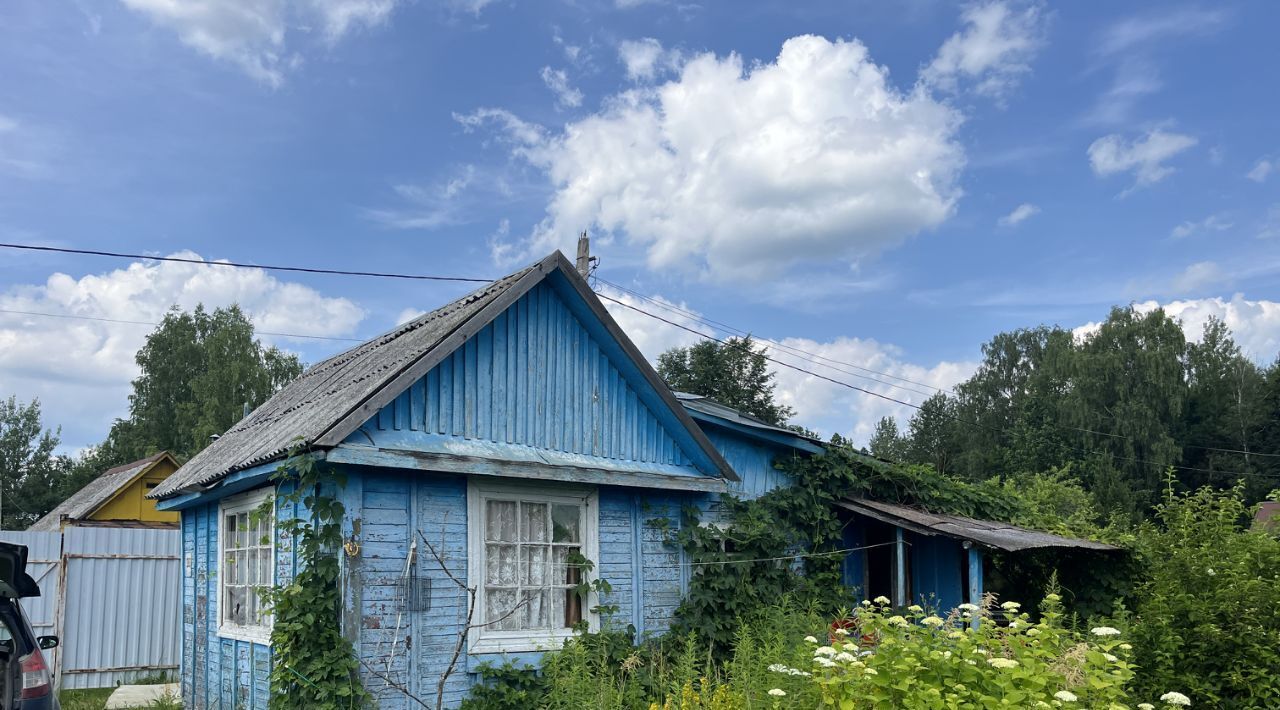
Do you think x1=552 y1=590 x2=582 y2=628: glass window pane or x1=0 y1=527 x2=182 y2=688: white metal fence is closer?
x1=552 y1=590 x2=582 y2=628: glass window pane

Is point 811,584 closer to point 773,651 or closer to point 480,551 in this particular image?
point 773,651

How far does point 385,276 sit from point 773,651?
325 inches

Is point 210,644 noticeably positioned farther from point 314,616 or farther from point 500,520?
point 500,520

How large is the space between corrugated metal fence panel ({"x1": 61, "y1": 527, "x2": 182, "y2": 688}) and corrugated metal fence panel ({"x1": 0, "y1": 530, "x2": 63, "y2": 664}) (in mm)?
174

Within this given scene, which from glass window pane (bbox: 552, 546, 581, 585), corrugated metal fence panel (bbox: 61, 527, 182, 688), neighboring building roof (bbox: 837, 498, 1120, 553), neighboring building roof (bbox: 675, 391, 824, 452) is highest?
neighboring building roof (bbox: 675, 391, 824, 452)

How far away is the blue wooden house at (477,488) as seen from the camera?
7.90 metres

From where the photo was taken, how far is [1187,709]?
8133 millimetres

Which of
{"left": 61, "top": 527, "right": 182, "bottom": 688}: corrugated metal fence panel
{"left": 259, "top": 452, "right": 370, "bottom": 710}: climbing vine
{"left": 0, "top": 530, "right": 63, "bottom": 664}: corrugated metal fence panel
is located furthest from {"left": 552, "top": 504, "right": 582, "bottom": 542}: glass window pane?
{"left": 0, "top": 530, "right": 63, "bottom": 664}: corrugated metal fence panel

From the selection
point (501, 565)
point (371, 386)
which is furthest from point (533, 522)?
Answer: point (371, 386)

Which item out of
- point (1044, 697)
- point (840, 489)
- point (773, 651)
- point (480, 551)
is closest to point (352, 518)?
point (480, 551)

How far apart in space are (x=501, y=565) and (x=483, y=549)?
30 centimetres

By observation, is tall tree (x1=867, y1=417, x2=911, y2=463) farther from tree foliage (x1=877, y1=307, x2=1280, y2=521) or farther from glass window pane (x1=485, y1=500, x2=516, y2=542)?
glass window pane (x1=485, y1=500, x2=516, y2=542)

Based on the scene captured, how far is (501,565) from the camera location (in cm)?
875

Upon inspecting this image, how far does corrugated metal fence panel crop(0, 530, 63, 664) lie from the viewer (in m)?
14.1
